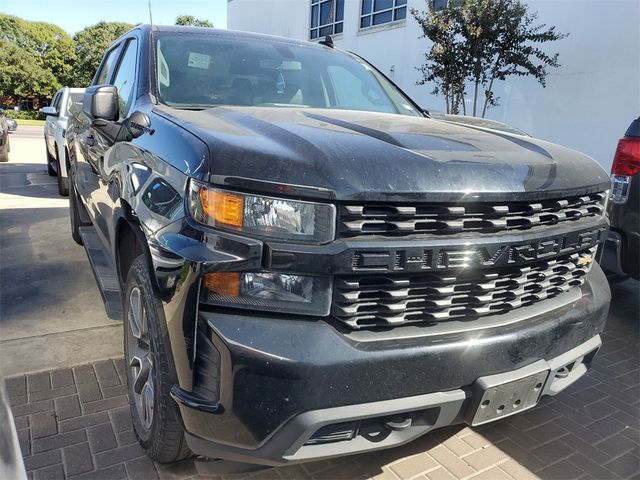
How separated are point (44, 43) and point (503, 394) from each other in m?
72.4

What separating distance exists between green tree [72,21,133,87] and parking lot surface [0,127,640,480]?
54.6 metres

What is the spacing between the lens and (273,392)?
162 cm

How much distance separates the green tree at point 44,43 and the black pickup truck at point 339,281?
58.8 metres

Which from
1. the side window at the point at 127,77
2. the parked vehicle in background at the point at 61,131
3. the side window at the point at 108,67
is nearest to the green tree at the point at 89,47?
the parked vehicle in background at the point at 61,131

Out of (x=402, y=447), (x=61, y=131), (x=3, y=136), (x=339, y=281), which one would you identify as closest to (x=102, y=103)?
(x=339, y=281)

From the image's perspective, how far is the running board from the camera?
2.64 m

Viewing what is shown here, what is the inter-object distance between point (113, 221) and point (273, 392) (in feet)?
4.86

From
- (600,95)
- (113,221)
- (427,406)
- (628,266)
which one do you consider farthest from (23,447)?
(600,95)

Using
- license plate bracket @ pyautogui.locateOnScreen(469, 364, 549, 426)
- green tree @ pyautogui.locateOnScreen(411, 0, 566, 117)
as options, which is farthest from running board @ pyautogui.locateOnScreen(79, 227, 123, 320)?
green tree @ pyautogui.locateOnScreen(411, 0, 566, 117)

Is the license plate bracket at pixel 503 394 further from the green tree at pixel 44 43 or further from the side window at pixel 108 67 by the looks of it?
the green tree at pixel 44 43

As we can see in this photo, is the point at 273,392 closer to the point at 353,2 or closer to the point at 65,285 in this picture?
the point at 65,285

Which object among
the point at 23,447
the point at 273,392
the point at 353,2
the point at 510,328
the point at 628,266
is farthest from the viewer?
the point at 353,2

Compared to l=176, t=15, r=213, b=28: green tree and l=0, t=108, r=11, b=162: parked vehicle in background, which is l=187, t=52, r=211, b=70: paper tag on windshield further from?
l=176, t=15, r=213, b=28: green tree

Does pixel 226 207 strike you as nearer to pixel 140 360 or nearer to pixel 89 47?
pixel 140 360
